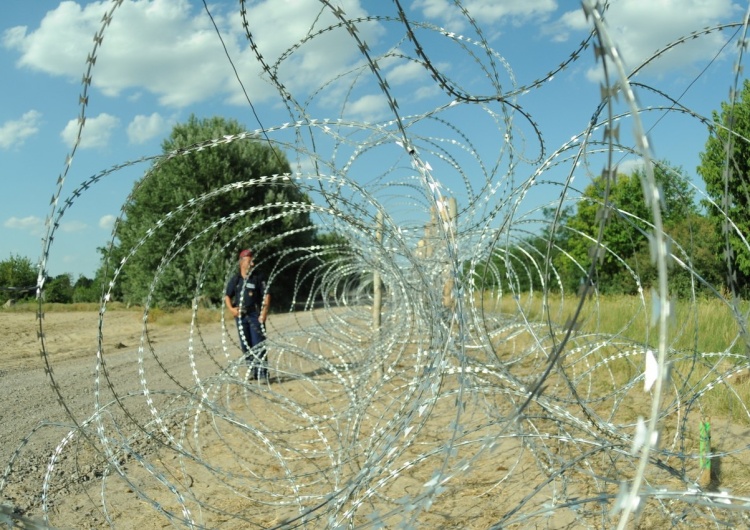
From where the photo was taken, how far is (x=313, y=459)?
550 centimetres

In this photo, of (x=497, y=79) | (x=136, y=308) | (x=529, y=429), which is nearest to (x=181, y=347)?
(x=529, y=429)

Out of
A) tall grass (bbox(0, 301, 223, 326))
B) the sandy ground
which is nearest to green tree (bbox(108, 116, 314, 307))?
tall grass (bbox(0, 301, 223, 326))

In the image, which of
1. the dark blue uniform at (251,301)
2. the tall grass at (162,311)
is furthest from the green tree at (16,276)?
the dark blue uniform at (251,301)

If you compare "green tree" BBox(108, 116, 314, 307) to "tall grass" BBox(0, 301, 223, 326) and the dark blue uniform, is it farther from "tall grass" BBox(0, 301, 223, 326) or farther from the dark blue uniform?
the dark blue uniform

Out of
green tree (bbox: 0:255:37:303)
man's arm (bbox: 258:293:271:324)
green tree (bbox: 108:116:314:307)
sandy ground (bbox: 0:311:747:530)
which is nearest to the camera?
sandy ground (bbox: 0:311:747:530)

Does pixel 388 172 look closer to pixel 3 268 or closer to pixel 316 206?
pixel 316 206

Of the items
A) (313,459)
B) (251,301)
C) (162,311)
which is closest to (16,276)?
(162,311)

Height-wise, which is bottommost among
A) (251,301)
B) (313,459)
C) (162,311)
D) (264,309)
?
(313,459)

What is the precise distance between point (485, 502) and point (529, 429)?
1.35 meters

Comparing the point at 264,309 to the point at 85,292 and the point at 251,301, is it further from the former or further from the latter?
the point at 85,292

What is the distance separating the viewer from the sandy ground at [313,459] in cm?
256

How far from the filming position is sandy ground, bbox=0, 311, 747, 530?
2.56 metres

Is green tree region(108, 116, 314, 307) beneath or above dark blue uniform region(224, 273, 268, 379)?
above

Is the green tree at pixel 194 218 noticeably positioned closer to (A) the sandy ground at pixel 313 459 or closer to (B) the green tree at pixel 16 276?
(B) the green tree at pixel 16 276
